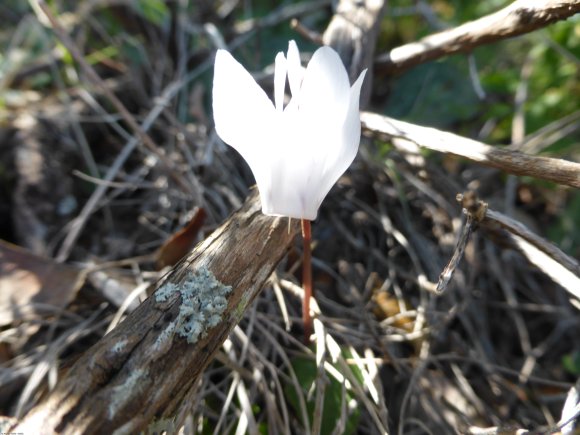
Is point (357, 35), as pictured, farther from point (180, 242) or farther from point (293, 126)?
point (180, 242)

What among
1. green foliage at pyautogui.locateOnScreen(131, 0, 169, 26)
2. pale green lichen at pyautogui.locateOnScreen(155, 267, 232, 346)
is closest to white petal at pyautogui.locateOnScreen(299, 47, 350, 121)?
pale green lichen at pyautogui.locateOnScreen(155, 267, 232, 346)

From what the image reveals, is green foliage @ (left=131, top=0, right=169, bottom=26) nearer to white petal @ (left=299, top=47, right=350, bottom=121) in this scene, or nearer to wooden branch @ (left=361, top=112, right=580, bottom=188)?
wooden branch @ (left=361, top=112, right=580, bottom=188)

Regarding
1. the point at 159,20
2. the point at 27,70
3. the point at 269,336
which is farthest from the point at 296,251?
the point at 27,70

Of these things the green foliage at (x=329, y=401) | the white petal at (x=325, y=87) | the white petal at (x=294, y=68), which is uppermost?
the white petal at (x=294, y=68)

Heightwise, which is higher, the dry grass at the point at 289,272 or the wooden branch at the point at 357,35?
the wooden branch at the point at 357,35

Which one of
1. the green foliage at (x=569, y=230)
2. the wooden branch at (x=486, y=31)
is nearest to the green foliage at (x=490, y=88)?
the green foliage at (x=569, y=230)

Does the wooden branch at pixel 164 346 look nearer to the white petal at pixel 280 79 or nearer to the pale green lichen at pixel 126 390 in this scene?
the pale green lichen at pixel 126 390

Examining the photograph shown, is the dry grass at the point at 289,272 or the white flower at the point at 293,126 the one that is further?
the dry grass at the point at 289,272
